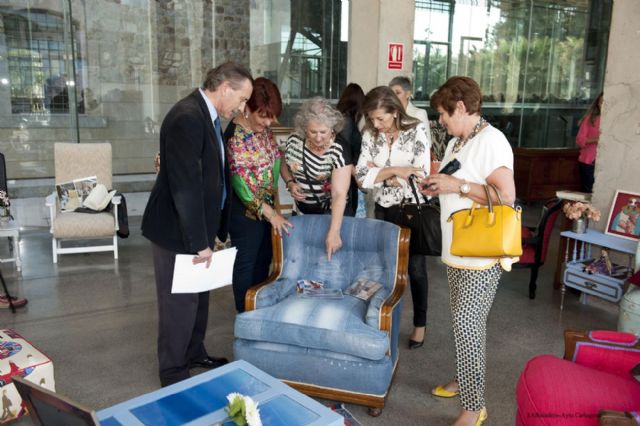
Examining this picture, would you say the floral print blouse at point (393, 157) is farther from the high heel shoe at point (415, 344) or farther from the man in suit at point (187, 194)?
the high heel shoe at point (415, 344)

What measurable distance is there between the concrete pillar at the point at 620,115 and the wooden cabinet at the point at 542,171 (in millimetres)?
Result: 4107

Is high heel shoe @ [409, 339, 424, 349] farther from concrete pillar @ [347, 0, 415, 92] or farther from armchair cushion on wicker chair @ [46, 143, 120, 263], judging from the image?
concrete pillar @ [347, 0, 415, 92]

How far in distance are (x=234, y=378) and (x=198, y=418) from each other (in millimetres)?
342

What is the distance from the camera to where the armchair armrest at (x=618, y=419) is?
6.21ft

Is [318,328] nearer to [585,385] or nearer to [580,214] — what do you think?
[585,385]

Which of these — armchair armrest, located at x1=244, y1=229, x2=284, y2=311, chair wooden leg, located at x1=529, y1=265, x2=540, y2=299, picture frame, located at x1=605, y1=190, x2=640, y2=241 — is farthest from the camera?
chair wooden leg, located at x1=529, y1=265, x2=540, y2=299

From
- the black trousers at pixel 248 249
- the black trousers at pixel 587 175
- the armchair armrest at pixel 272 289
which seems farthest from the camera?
the black trousers at pixel 587 175

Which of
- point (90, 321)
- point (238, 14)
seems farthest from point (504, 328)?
point (238, 14)

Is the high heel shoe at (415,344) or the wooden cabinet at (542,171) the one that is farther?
the wooden cabinet at (542,171)

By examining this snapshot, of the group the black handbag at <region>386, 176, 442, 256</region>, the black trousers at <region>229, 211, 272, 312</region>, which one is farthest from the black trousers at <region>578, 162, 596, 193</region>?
the black trousers at <region>229, 211, 272, 312</region>

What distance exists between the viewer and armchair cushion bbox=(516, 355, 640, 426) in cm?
213

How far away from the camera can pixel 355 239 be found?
3.45 metres

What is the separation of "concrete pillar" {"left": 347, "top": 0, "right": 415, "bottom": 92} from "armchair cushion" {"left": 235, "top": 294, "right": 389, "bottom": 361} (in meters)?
4.39

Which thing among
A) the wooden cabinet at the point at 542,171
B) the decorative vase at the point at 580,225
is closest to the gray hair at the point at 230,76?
the decorative vase at the point at 580,225
